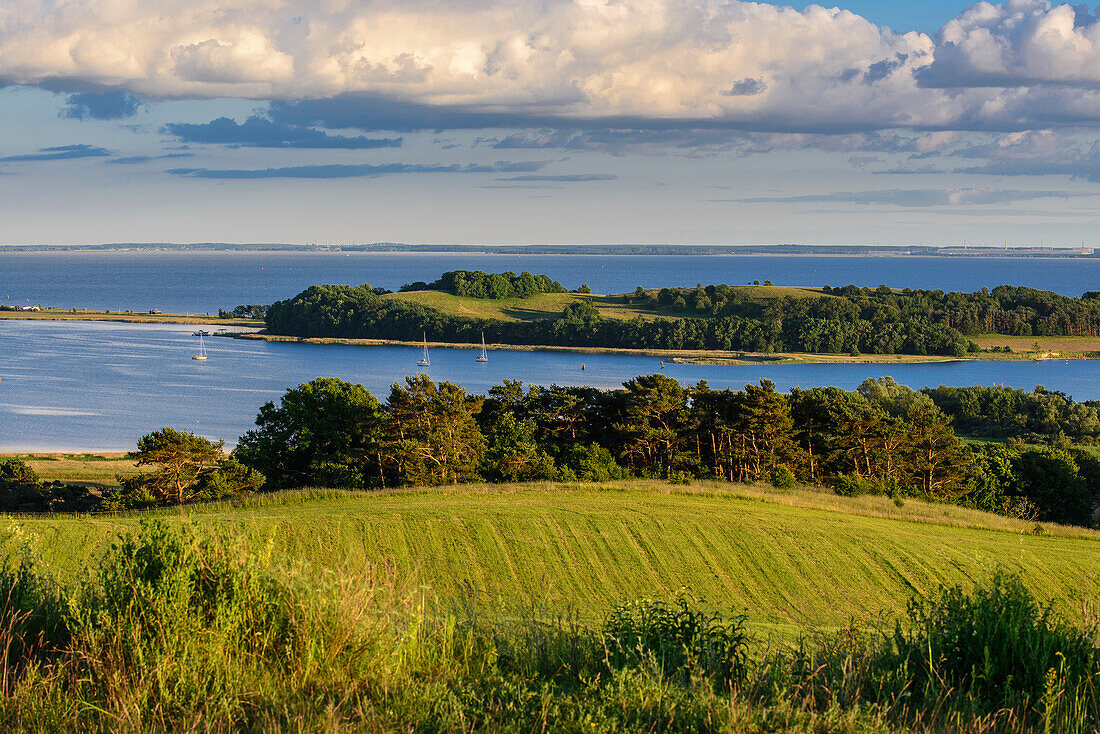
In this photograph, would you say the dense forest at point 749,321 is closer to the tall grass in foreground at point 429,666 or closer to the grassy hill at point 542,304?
the grassy hill at point 542,304

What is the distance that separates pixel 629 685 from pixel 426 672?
1224 millimetres

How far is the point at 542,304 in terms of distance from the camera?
139 m

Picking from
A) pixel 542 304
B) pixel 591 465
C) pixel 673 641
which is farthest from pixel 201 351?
pixel 673 641

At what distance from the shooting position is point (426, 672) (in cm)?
541

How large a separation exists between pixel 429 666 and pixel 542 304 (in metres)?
134

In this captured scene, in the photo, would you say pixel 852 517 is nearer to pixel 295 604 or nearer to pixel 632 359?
pixel 295 604

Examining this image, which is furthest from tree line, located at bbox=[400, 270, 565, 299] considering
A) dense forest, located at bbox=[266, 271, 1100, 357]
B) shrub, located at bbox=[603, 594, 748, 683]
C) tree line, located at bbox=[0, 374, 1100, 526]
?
shrub, located at bbox=[603, 594, 748, 683]

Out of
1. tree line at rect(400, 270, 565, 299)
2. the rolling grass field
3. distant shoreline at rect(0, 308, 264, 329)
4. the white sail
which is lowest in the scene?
the rolling grass field

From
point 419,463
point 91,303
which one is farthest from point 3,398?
point 91,303

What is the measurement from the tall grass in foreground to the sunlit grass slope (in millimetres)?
8818

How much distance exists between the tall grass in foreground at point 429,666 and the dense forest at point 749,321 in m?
110

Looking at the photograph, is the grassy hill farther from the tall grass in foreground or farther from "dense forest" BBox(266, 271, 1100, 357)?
the tall grass in foreground

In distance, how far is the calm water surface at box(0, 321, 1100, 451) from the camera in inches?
2601

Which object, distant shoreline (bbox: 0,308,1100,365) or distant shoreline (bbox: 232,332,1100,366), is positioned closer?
distant shoreline (bbox: 232,332,1100,366)
